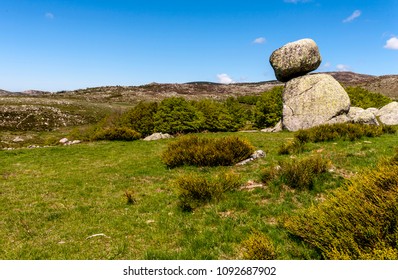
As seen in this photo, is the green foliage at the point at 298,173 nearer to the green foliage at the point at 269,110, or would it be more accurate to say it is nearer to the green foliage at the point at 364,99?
the green foliage at the point at 269,110

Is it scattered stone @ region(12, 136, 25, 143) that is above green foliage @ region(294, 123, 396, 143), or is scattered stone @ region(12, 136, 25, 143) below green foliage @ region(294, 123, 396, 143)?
below

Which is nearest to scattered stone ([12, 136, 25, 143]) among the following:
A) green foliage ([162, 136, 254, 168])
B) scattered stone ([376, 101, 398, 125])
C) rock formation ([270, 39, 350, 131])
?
rock formation ([270, 39, 350, 131])

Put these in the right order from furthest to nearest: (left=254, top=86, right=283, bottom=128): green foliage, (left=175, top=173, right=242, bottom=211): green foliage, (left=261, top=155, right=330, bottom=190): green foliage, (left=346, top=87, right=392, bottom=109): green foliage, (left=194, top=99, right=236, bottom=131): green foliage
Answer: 1. (left=194, top=99, right=236, bottom=131): green foliage
2. (left=346, top=87, right=392, bottom=109): green foliage
3. (left=254, top=86, right=283, bottom=128): green foliage
4. (left=261, top=155, right=330, bottom=190): green foliage
5. (left=175, top=173, right=242, bottom=211): green foliage

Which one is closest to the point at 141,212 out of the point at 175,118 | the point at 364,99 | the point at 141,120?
the point at 175,118

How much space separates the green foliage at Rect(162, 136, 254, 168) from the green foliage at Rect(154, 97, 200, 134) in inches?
1091

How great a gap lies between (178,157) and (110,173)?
158 inches

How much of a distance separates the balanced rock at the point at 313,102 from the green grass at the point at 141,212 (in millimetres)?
10964

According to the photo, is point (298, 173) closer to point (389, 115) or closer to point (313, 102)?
point (313, 102)

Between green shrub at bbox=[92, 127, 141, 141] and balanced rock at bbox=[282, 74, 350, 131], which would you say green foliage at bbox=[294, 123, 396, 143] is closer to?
balanced rock at bbox=[282, 74, 350, 131]

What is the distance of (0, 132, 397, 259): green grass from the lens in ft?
25.5

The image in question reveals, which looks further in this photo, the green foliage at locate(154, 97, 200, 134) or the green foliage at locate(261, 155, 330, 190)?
the green foliage at locate(154, 97, 200, 134)

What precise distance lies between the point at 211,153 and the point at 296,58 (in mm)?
19416

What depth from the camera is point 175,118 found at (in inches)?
1802
